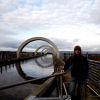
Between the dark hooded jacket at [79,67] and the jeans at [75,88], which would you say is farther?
the jeans at [75,88]

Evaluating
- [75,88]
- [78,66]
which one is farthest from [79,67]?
[75,88]

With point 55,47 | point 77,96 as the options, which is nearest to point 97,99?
point 77,96

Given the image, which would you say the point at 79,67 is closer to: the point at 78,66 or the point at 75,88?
the point at 78,66

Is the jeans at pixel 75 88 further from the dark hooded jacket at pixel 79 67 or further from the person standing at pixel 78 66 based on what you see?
the dark hooded jacket at pixel 79 67

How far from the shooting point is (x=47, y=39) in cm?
5869

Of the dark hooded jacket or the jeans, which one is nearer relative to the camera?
the dark hooded jacket

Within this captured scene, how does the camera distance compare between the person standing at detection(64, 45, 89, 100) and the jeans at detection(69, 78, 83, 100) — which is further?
the jeans at detection(69, 78, 83, 100)

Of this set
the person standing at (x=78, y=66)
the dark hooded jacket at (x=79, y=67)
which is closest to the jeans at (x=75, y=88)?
the person standing at (x=78, y=66)

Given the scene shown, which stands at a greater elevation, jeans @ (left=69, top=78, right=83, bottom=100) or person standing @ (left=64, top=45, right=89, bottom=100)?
person standing @ (left=64, top=45, right=89, bottom=100)

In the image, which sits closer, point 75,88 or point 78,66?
point 78,66

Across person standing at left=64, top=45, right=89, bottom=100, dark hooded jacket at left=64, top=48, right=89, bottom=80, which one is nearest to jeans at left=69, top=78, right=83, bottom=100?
person standing at left=64, top=45, right=89, bottom=100

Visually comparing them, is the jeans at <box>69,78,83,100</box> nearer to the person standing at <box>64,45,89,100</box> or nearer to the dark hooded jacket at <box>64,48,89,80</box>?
the person standing at <box>64,45,89,100</box>

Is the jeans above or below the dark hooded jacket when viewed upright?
below

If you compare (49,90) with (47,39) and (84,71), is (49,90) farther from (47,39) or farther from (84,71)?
(47,39)
